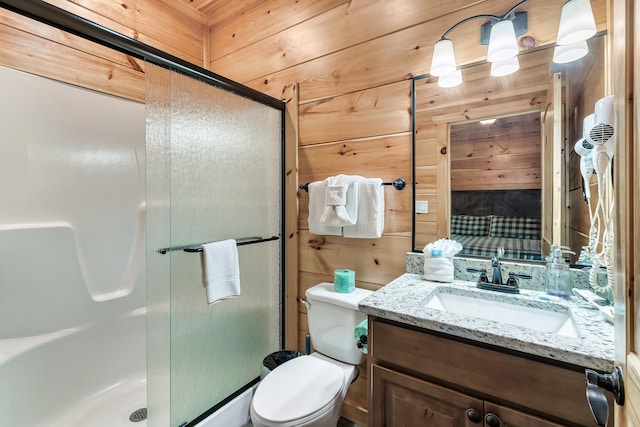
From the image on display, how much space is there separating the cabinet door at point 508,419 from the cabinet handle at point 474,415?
0.05 ft

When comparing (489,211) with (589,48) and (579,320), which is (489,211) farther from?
(589,48)

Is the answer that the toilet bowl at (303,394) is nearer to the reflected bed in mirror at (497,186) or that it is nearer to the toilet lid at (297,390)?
the toilet lid at (297,390)

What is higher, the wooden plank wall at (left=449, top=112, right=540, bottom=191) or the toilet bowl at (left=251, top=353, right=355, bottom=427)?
the wooden plank wall at (left=449, top=112, right=540, bottom=191)

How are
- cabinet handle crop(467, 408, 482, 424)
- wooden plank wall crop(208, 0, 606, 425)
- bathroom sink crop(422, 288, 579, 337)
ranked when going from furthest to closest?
wooden plank wall crop(208, 0, 606, 425), bathroom sink crop(422, 288, 579, 337), cabinet handle crop(467, 408, 482, 424)

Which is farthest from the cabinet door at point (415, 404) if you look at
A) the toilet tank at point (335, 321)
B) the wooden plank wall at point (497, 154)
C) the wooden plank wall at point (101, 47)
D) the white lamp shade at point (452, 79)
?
the wooden plank wall at point (101, 47)

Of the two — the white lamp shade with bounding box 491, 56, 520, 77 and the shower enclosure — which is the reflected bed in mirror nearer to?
the white lamp shade with bounding box 491, 56, 520, 77

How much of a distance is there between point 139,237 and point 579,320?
2.23 meters

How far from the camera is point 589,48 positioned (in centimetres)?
109

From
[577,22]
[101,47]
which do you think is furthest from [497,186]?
[101,47]

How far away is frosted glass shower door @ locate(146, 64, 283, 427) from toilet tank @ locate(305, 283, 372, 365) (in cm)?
40

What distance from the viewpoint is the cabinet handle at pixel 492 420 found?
2.65ft

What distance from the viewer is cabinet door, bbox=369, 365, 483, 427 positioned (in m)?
0.86

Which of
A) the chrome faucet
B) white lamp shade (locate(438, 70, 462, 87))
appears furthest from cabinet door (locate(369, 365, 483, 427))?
white lamp shade (locate(438, 70, 462, 87))

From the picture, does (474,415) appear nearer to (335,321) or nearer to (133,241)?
(335,321)
